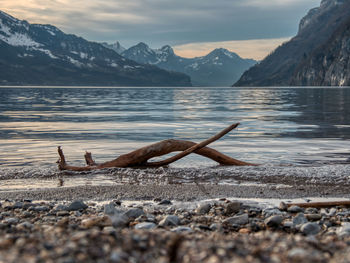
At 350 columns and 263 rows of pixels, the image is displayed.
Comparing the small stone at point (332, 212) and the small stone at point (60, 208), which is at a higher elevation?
the small stone at point (60, 208)

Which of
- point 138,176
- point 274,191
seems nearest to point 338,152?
point 274,191

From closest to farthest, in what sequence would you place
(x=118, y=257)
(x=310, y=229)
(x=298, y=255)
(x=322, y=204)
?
(x=118, y=257)
(x=298, y=255)
(x=310, y=229)
(x=322, y=204)

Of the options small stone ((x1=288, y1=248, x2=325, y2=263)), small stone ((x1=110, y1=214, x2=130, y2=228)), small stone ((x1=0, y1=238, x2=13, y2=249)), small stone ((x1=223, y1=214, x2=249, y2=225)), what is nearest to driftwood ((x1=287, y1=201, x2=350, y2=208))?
small stone ((x1=223, y1=214, x2=249, y2=225))

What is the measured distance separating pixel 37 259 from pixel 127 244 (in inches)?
28.9

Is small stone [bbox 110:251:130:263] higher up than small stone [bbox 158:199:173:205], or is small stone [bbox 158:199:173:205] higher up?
small stone [bbox 110:251:130:263]

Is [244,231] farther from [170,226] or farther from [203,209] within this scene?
[203,209]

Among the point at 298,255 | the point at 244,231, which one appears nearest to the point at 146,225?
the point at 244,231

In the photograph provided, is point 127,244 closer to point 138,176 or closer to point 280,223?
point 280,223

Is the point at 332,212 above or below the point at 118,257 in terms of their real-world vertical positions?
below

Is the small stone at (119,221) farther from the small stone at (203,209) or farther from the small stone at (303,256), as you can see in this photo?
the small stone at (303,256)

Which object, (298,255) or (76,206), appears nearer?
(298,255)

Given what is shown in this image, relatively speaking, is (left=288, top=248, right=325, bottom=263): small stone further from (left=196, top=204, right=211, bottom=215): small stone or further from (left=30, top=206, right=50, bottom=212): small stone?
(left=30, top=206, right=50, bottom=212): small stone

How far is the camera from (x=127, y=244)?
3330 millimetres

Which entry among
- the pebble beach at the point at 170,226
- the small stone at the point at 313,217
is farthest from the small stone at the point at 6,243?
the small stone at the point at 313,217
